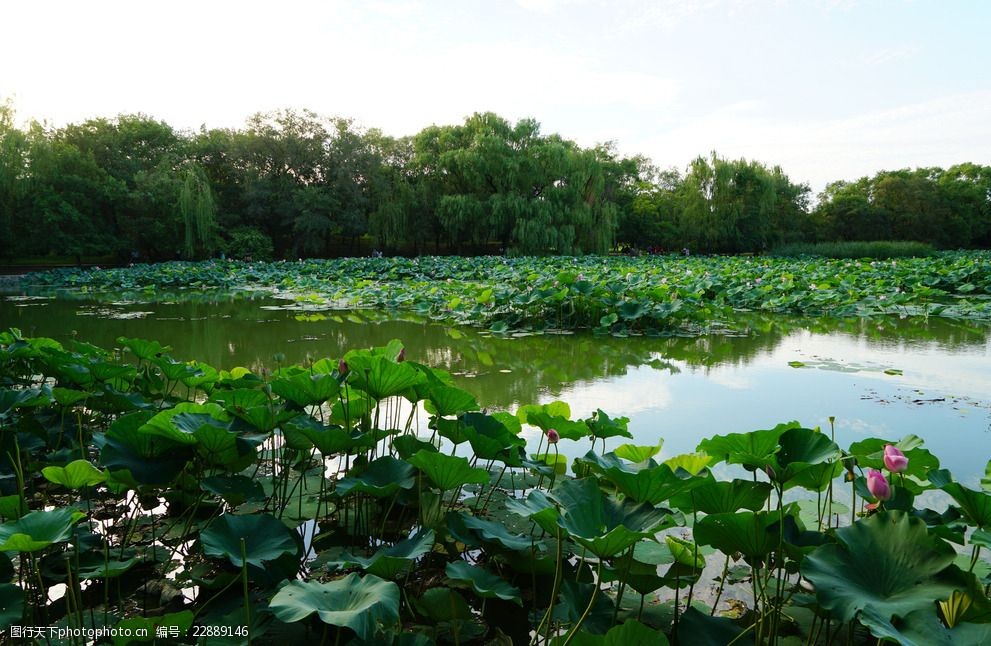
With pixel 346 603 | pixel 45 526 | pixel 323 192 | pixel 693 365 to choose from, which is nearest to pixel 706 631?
pixel 346 603

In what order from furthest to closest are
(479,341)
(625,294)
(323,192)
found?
(323,192), (625,294), (479,341)

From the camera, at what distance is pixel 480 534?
125 cm

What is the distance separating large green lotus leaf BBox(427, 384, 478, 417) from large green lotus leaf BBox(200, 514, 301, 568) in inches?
18.8

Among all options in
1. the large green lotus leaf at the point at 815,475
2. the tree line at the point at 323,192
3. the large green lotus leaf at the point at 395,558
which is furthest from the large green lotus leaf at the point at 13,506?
the tree line at the point at 323,192

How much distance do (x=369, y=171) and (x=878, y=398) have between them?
23451 millimetres

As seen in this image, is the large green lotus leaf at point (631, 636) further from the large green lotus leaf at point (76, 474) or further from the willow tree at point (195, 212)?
the willow tree at point (195, 212)

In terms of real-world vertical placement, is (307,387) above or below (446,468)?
above

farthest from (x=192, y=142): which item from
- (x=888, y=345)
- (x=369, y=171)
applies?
(x=888, y=345)

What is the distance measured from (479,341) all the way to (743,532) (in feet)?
14.2

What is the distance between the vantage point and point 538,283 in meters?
7.00

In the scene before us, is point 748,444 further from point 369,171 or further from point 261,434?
point 369,171

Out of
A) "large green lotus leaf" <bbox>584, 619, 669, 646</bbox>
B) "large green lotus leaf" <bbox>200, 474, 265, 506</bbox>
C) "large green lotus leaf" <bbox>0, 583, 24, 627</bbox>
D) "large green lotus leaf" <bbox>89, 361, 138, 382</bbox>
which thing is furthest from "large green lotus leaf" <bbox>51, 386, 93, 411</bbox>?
"large green lotus leaf" <bbox>584, 619, 669, 646</bbox>

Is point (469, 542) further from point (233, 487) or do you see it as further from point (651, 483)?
point (233, 487)

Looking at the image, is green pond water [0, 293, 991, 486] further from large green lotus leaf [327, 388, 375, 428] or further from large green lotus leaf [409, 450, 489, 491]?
large green lotus leaf [409, 450, 489, 491]
